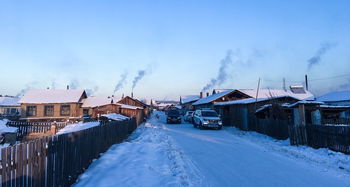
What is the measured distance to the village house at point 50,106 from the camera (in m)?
38.3

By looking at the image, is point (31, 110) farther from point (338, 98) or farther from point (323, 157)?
point (338, 98)

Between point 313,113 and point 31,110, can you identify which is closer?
point 313,113

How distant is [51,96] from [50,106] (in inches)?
97.7

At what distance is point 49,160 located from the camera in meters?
4.85

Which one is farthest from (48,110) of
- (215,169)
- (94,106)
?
(215,169)

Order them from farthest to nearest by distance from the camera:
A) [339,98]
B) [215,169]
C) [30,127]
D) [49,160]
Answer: [339,98] → [30,127] → [215,169] → [49,160]

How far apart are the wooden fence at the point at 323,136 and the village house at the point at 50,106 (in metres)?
33.9

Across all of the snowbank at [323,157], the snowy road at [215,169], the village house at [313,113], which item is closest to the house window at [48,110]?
the snowy road at [215,169]

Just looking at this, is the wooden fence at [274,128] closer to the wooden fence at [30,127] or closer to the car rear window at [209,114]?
the car rear window at [209,114]

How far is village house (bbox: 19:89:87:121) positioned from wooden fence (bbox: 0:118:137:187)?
3307 cm

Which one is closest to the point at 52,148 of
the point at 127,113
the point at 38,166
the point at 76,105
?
the point at 38,166

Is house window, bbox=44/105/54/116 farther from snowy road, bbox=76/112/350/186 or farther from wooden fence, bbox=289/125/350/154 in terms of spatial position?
wooden fence, bbox=289/125/350/154

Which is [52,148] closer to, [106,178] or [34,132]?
[106,178]

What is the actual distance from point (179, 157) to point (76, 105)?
35.4 metres
